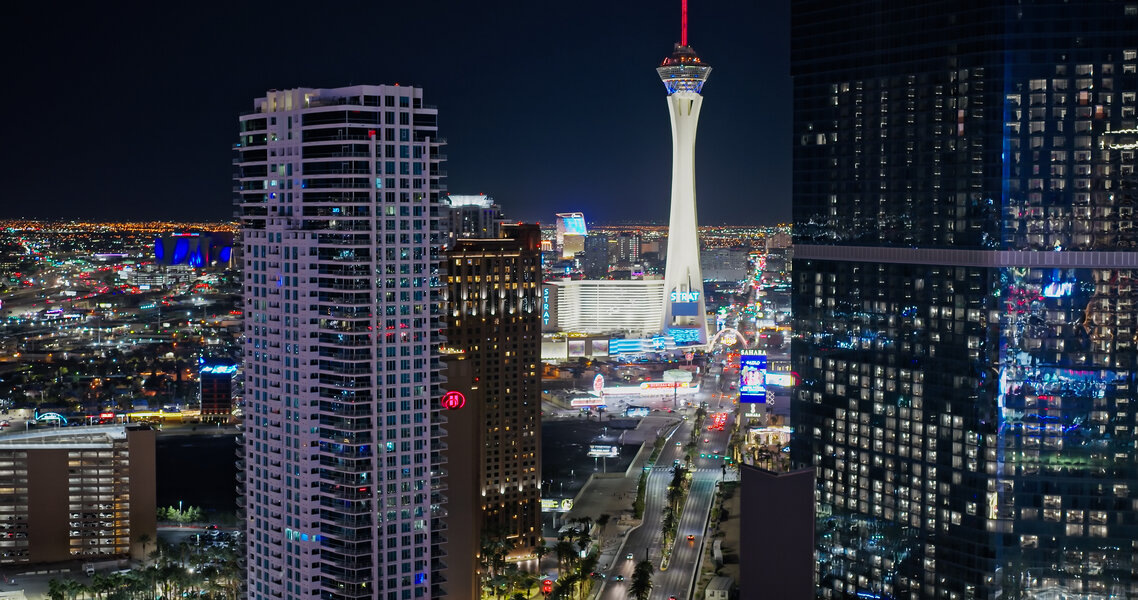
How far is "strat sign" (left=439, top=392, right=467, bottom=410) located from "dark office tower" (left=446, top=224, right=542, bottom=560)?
1465 centimetres

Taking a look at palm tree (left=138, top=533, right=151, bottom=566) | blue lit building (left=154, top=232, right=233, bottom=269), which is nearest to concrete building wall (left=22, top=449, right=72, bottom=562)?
palm tree (left=138, top=533, right=151, bottom=566)

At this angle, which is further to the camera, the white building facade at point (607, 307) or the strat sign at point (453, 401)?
the white building facade at point (607, 307)

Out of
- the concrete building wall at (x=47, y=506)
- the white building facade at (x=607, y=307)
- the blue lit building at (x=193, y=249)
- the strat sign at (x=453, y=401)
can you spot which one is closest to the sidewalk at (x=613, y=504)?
the strat sign at (x=453, y=401)

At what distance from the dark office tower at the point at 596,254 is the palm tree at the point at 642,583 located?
106 metres

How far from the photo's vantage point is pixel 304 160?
92.4 ft

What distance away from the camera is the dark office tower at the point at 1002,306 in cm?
3438

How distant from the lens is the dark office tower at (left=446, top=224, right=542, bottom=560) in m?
47.6

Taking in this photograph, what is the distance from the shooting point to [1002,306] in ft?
115

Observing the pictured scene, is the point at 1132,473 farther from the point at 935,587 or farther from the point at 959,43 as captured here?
the point at 959,43

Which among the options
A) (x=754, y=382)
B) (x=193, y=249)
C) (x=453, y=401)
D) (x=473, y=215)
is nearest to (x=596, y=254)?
(x=193, y=249)

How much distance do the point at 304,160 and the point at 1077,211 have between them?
1951cm

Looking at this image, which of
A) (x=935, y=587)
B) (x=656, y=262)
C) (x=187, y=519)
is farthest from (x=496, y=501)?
(x=656, y=262)

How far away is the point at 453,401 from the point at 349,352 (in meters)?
5.19

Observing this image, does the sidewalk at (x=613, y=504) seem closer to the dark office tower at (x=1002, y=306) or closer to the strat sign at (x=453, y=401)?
the dark office tower at (x=1002, y=306)
